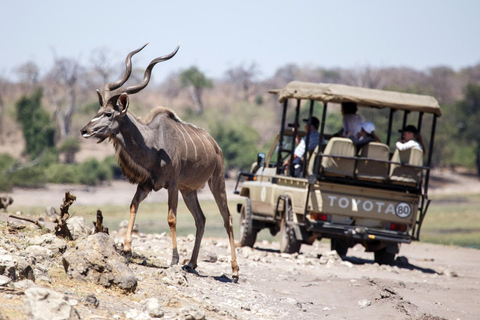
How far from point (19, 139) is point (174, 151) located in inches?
1265

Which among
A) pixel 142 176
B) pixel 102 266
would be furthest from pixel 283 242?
pixel 102 266

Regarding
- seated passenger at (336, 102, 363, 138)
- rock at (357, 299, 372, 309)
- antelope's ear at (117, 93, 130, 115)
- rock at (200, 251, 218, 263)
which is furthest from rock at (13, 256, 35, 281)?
seated passenger at (336, 102, 363, 138)

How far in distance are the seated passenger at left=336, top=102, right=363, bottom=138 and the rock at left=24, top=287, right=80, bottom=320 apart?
8.07m

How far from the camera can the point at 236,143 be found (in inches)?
1476

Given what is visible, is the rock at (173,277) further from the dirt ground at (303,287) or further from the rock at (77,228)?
the rock at (77,228)

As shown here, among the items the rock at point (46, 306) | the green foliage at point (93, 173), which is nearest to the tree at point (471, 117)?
the green foliage at point (93, 173)

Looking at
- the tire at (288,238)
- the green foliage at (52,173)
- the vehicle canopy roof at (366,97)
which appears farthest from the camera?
the green foliage at (52,173)

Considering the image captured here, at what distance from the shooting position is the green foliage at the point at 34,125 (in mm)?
34406

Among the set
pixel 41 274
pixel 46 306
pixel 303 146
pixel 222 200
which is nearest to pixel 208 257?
pixel 222 200

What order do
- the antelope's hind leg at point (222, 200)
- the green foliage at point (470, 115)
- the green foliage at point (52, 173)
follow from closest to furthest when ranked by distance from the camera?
the antelope's hind leg at point (222, 200), the green foliage at point (52, 173), the green foliage at point (470, 115)

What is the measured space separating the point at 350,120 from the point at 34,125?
24.9 meters

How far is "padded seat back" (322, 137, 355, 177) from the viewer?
11977 mm

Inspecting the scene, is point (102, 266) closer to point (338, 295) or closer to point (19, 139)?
point (338, 295)

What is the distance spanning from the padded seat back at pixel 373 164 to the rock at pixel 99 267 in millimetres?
5784
